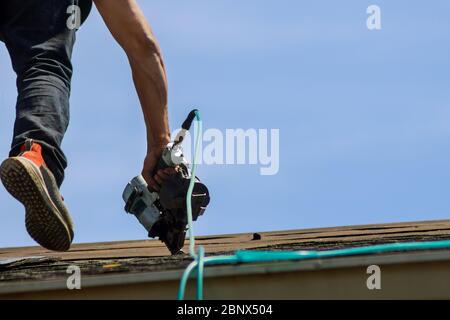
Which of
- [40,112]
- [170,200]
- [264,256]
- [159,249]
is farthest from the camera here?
[159,249]

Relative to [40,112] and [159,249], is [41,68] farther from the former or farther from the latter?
[159,249]

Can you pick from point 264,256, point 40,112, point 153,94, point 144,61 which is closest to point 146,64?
point 144,61

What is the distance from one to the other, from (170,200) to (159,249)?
1.07m

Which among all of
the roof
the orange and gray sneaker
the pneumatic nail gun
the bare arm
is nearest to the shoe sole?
the orange and gray sneaker

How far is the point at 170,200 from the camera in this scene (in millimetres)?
4074

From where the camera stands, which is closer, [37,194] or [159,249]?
[37,194]

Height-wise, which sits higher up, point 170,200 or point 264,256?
point 170,200

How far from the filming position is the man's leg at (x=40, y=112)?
331cm

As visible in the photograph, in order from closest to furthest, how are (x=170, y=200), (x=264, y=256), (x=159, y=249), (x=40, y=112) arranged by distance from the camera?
(x=264, y=256) → (x=40, y=112) → (x=170, y=200) → (x=159, y=249)

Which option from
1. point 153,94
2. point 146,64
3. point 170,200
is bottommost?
point 170,200

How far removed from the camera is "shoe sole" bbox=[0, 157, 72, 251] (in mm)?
3262

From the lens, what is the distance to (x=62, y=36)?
363 cm

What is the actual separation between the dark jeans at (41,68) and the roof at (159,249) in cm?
43
